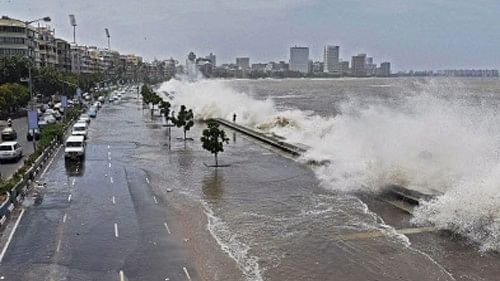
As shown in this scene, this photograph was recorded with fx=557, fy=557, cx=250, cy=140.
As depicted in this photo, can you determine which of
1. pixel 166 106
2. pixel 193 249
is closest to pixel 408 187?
pixel 193 249

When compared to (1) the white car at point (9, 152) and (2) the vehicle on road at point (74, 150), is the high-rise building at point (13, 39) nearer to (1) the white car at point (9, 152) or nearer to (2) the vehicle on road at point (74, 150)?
(2) the vehicle on road at point (74, 150)

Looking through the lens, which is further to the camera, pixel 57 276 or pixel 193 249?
pixel 193 249

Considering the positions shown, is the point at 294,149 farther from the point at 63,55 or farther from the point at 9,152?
the point at 63,55

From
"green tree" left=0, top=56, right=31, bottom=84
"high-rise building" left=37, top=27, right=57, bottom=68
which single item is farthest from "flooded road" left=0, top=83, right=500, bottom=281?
"high-rise building" left=37, top=27, right=57, bottom=68

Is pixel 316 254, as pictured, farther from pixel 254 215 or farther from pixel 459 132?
pixel 459 132

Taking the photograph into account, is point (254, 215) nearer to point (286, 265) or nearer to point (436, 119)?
point (286, 265)

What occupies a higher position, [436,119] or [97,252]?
[436,119]

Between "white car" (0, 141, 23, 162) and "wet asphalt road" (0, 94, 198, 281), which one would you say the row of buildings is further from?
"wet asphalt road" (0, 94, 198, 281)

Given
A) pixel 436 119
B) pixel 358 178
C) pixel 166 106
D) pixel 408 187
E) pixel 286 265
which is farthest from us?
pixel 166 106

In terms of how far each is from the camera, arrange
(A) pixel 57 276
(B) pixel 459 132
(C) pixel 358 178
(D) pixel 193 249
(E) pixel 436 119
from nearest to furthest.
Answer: (A) pixel 57 276
(D) pixel 193 249
(C) pixel 358 178
(B) pixel 459 132
(E) pixel 436 119
